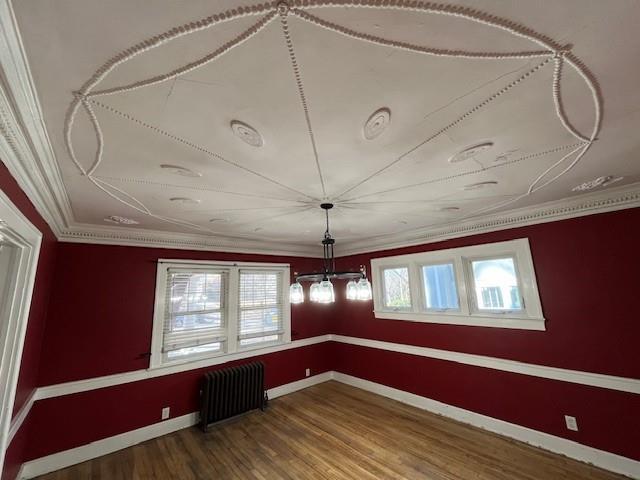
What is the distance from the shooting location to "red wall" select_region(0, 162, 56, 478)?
1.96 metres

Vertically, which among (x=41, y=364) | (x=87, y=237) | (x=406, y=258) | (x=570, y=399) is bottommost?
(x=570, y=399)

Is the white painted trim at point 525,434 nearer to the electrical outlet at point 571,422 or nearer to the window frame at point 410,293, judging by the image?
the electrical outlet at point 571,422

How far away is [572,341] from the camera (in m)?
2.68

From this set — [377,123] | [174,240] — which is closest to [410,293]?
[377,123]

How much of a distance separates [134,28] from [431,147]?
1.42m

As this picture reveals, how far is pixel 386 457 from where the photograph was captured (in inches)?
108

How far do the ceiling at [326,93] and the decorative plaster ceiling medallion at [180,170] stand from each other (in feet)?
0.05

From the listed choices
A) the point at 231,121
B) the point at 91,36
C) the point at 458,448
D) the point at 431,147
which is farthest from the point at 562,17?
the point at 458,448

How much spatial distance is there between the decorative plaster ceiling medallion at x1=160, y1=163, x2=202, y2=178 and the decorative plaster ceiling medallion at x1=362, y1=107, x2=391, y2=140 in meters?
1.15

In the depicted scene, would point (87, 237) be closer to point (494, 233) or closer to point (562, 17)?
point (562, 17)

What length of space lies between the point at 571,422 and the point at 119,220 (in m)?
5.10

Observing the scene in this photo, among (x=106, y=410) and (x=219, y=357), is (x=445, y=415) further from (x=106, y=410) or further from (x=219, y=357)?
(x=106, y=410)

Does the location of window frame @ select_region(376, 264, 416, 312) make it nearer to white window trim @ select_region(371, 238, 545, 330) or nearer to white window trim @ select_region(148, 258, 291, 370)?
white window trim @ select_region(371, 238, 545, 330)

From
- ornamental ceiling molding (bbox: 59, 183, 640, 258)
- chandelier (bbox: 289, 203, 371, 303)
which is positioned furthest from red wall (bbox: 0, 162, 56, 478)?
chandelier (bbox: 289, 203, 371, 303)
